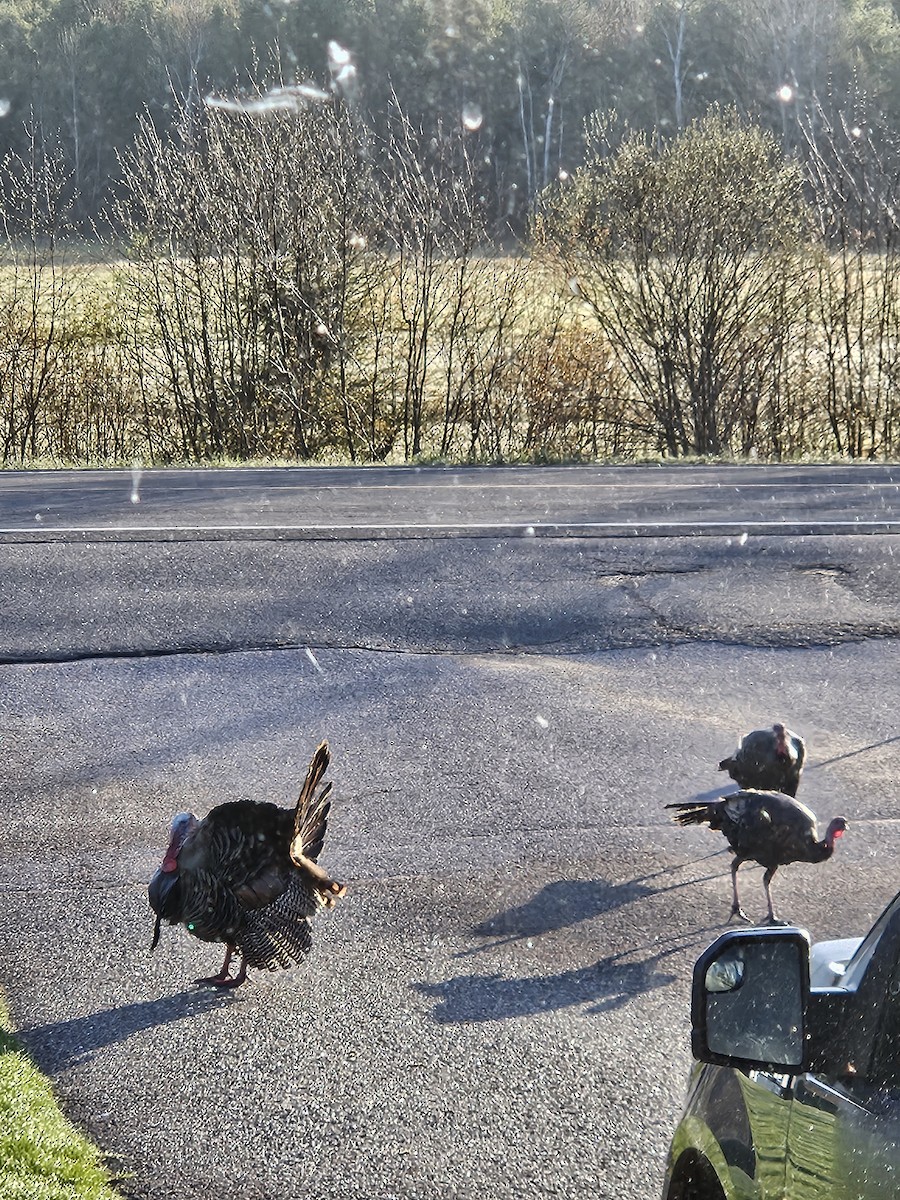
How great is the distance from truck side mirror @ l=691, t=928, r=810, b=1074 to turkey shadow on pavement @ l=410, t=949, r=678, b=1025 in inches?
100

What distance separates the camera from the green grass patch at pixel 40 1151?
3.39 metres

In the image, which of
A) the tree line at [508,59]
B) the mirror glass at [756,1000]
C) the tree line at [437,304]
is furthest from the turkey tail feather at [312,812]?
the tree line at [508,59]

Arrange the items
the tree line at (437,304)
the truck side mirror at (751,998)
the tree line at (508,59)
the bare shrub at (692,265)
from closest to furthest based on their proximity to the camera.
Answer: the truck side mirror at (751,998), the bare shrub at (692,265), the tree line at (437,304), the tree line at (508,59)

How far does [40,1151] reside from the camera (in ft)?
11.7

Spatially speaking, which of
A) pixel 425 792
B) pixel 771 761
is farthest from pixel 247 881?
pixel 771 761

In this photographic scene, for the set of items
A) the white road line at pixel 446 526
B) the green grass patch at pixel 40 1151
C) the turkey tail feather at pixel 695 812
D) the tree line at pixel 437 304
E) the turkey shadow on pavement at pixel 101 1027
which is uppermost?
the tree line at pixel 437 304

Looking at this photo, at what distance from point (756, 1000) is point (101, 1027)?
306 cm

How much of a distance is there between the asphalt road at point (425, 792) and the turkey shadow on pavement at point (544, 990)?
14 mm

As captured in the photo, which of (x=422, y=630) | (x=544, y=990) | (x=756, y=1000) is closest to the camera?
(x=756, y=1000)

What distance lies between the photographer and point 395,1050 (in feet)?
13.9

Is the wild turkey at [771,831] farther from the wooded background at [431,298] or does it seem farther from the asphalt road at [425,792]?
the wooded background at [431,298]

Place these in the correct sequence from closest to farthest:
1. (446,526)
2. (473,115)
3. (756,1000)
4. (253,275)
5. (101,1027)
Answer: (756,1000)
(101,1027)
(446,526)
(253,275)
(473,115)

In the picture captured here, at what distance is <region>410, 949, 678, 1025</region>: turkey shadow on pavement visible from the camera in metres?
4.48

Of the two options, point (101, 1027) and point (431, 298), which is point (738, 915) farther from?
point (431, 298)
